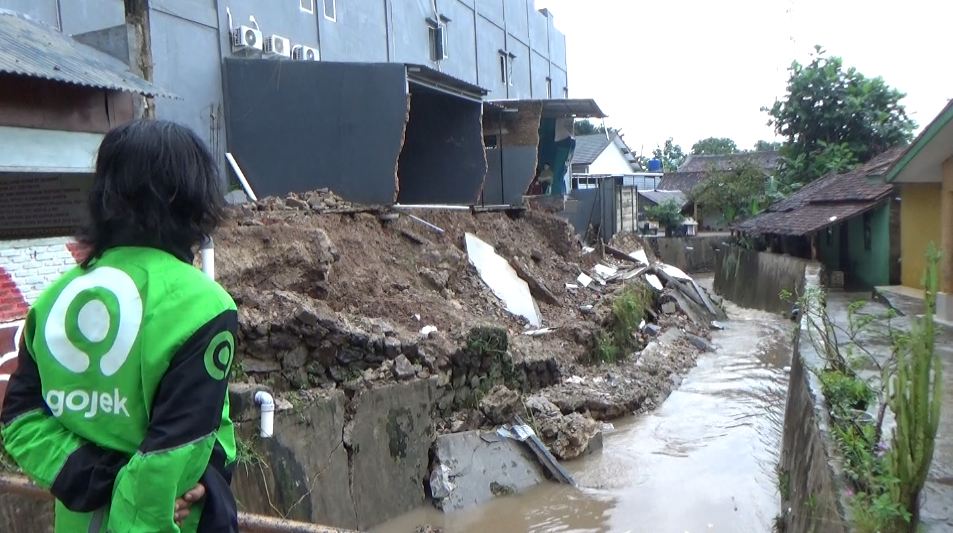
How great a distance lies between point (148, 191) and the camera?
1.71 meters

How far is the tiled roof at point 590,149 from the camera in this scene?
1566 inches

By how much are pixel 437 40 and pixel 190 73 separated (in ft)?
29.2

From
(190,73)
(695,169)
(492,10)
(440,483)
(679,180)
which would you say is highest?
(492,10)

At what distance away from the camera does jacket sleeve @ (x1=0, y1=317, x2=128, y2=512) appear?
1.61 metres

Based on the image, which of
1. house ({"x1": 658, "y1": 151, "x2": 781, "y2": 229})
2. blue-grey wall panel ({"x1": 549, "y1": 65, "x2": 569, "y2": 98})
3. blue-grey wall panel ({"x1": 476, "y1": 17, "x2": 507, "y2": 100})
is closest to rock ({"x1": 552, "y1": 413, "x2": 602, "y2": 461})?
blue-grey wall panel ({"x1": 476, "y1": 17, "x2": 507, "y2": 100})

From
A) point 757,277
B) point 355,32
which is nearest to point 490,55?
point 355,32

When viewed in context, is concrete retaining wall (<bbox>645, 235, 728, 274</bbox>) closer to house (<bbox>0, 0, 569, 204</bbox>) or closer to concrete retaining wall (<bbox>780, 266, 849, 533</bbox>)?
house (<bbox>0, 0, 569, 204</bbox>)

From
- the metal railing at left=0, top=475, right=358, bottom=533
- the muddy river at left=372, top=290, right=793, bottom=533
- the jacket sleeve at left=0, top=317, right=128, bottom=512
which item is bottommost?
the muddy river at left=372, top=290, right=793, bottom=533

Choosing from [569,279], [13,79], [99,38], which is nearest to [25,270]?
[13,79]

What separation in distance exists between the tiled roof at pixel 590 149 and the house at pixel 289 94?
26.1 metres

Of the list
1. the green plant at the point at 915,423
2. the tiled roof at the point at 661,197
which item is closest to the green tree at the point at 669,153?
the tiled roof at the point at 661,197

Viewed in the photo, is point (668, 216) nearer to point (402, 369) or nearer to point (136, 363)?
point (402, 369)

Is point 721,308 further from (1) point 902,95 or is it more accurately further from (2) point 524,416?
(2) point 524,416

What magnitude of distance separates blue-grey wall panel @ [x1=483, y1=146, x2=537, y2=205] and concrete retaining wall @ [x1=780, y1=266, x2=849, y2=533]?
7.79 metres
